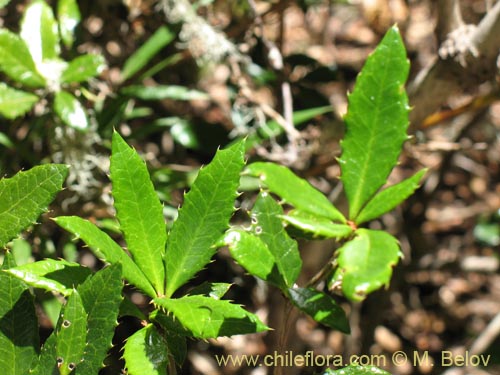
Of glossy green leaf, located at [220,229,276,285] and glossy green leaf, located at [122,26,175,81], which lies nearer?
glossy green leaf, located at [220,229,276,285]

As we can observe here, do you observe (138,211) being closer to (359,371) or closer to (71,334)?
(71,334)

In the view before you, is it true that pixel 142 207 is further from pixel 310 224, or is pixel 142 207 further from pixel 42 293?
pixel 42 293

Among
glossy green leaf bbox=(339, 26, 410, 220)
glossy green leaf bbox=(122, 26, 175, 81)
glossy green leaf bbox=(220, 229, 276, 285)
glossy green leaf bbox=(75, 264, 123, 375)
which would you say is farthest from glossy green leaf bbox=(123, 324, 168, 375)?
glossy green leaf bbox=(122, 26, 175, 81)

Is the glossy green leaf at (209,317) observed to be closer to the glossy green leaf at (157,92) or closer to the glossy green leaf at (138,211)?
the glossy green leaf at (138,211)

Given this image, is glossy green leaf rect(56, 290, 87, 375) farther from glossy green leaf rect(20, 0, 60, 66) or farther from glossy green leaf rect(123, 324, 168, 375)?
glossy green leaf rect(20, 0, 60, 66)

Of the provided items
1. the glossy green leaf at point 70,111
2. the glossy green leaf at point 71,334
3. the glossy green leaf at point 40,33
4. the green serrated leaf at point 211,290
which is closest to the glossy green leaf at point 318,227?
the green serrated leaf at point 211,290

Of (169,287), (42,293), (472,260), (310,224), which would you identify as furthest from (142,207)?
(472,260)

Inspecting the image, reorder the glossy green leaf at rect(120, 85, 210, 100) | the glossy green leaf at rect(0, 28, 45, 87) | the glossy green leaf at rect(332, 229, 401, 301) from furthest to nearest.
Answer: the glossy green leaf at rect(120, 85, 210, 100)
the glossy green leaf at rect(0, 28, 45, 87)
the glossy green leaf at rect(332, 229, 401, 301)

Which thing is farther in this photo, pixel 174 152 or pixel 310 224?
pixel 174 152

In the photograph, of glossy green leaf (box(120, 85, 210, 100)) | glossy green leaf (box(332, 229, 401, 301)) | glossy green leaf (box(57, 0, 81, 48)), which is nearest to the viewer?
glossy green leaf (box(332, 229, 401, 301))
